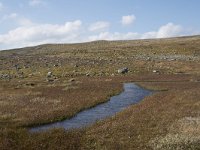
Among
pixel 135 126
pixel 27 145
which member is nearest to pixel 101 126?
pixel 135 126

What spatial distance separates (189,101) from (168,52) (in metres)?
99.8

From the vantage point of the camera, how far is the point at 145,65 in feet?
312

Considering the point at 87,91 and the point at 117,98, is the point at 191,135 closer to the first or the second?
the point at 117,98

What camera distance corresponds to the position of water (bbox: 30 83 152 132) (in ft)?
103

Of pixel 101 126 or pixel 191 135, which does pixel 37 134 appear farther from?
pixel 191 135

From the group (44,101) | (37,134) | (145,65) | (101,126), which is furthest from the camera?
(145,65)

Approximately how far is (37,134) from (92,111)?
1244 centimetres

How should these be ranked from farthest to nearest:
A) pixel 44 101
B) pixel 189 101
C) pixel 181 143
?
pixel 44 101
pixel 189 101
pixel 181 143

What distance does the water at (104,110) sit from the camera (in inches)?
1232

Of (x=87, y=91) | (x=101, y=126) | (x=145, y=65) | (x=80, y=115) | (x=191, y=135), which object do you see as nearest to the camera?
(x=191, y=135)

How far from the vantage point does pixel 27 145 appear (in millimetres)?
22891

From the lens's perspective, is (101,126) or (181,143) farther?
(101,126)

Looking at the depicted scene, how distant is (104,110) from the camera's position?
1529 inches

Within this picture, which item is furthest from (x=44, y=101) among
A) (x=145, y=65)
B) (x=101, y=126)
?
(x=145, y=65)
